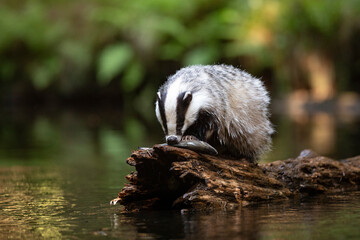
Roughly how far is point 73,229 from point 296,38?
684 inches

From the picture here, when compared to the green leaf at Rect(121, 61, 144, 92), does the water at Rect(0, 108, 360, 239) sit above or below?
below

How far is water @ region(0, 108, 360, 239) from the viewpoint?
170 inches

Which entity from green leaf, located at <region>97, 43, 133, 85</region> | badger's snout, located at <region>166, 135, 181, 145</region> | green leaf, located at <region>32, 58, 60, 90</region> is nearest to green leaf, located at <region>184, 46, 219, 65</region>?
green leaf, located at <region>97, 43, 133, 85</region>

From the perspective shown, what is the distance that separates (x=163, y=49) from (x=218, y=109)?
18827mm

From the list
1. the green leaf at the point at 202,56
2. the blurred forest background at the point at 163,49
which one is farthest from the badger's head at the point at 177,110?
the green leaf at the point at 202,56

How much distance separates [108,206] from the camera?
222 inches

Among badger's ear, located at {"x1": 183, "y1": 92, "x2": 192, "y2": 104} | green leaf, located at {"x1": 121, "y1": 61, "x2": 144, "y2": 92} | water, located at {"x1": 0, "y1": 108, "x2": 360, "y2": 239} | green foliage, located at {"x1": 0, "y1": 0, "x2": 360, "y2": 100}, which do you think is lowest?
water, located at {"x1": 0, "y1": 108, "x2": 360, "y2": 239}

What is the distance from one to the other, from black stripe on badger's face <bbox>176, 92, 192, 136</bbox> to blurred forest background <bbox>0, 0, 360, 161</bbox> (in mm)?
12148

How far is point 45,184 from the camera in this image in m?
7.64

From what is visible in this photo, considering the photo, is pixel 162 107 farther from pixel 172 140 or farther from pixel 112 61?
pixel 112 61

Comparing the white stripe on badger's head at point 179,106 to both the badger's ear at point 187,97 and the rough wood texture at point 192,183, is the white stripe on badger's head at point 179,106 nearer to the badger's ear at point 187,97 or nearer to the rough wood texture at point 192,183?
the badger's ear at point 187,97

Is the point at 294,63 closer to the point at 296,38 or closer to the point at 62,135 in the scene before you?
the point at 296,38

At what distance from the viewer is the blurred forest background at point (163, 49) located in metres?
20.5

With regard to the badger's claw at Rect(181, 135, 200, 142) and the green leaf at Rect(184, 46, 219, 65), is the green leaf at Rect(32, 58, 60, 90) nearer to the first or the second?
the green leaf at Rect(184, 46, 219, 65)
